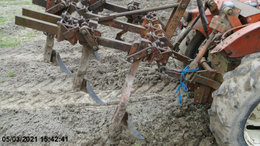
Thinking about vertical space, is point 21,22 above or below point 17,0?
above

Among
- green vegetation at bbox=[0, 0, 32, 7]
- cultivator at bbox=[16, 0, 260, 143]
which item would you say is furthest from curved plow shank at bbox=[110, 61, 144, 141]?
green vegetation at bbox=[0, 0, 32, 7]

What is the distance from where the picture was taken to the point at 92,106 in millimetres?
3012

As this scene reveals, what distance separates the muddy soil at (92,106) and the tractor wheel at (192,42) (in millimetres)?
530

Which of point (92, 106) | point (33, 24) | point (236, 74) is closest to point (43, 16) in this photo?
point (33, 24)

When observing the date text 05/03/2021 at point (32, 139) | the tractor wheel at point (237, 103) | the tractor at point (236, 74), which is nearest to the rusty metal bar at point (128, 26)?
the tractor at point (236, 74)

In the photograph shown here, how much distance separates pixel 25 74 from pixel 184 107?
255 centimetres

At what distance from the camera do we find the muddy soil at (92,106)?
253 cm

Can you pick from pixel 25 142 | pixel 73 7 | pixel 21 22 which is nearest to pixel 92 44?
pixel 21 22

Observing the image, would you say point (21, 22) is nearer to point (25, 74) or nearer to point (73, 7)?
point (73, 7)

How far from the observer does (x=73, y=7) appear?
2941 millimetres

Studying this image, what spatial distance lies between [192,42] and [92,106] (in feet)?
5.02

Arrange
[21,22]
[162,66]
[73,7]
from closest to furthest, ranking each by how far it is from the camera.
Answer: [21,22], [162,66], [73,7]

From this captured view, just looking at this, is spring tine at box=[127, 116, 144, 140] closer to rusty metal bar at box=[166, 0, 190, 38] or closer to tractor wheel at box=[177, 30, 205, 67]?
rusty metal bar at box=[166, 0, 190, 38]

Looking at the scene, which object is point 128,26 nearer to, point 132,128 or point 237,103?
point 132,128
